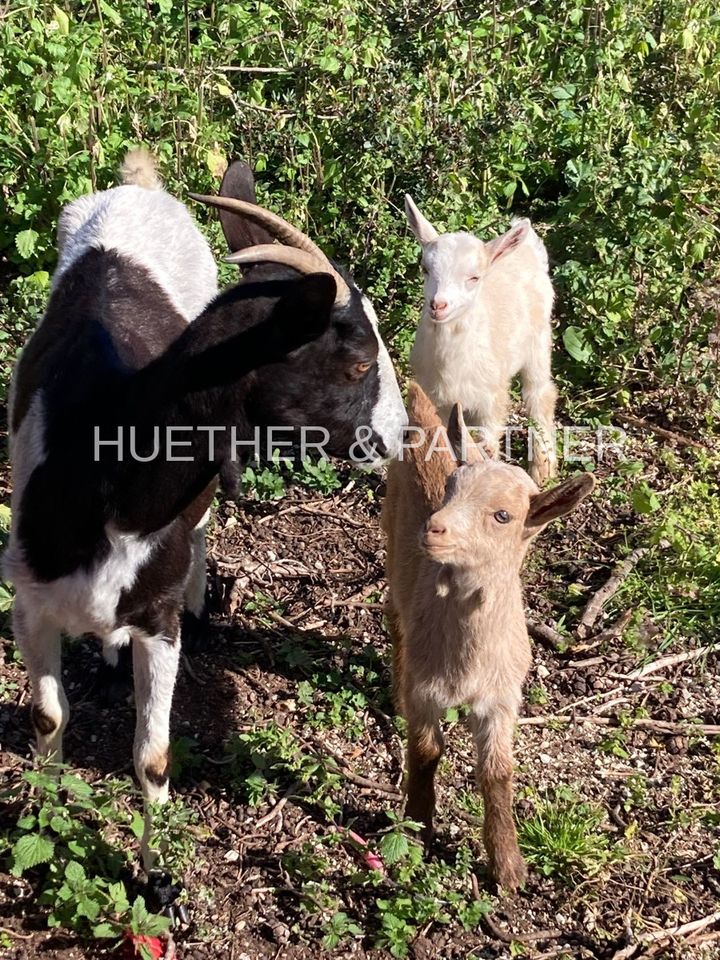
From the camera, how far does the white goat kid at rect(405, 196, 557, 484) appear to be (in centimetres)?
564

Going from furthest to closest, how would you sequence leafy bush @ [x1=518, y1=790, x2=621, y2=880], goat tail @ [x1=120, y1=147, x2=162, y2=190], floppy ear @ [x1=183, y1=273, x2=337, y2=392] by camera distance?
1. goat tail @ [x1=120, y1=147, x2=162, y2=190]
2. leafy bush @ [x1=518, y1=790, x2=621, y2=880]
3. floppy ear @ [x1=183, y1=273, x2=337, y2=392]

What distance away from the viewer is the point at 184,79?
655 centimetres

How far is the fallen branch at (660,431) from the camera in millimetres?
6469

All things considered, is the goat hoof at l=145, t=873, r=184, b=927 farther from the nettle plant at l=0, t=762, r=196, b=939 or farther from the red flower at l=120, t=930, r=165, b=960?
the red flower at l=120, t=930, r=165, b=960

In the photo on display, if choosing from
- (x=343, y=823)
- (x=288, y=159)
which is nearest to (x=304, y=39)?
(x=288, y=159)

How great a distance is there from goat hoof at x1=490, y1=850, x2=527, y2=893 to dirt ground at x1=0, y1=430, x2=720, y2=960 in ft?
0.17

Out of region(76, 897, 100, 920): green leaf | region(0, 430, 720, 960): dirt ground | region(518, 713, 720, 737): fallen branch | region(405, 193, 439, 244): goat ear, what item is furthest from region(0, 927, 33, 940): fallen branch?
region(405, 193, 439, 244): goat ear

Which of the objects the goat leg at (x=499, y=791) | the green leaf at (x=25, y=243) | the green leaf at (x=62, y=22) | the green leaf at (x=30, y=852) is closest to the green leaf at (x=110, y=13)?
the green leaf at (x=62, y=22)

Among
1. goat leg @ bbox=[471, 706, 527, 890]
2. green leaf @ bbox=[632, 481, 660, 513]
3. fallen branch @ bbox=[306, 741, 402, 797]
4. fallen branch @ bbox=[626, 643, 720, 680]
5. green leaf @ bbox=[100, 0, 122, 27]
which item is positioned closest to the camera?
goat leg @ bbox=[471, 706, 527, 890]

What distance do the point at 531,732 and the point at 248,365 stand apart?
2174mm

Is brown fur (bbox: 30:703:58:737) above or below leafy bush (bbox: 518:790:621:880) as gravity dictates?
above

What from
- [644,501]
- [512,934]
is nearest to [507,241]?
[644,501]

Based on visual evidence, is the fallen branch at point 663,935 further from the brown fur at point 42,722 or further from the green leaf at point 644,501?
the green leaf at point 644,501

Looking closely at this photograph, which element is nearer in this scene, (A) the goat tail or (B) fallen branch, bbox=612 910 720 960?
(B) fallen branch, bbox=612 910 720 960
